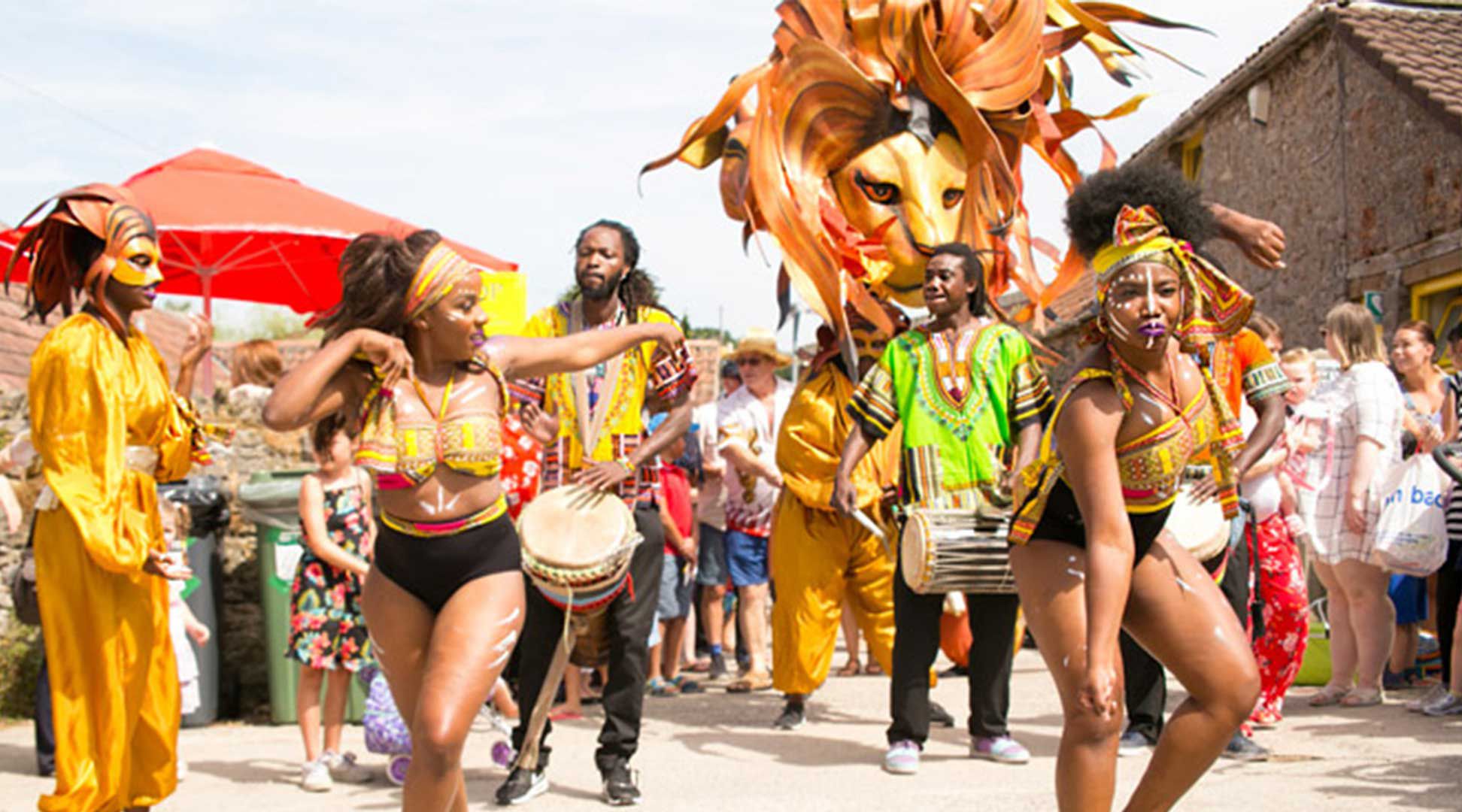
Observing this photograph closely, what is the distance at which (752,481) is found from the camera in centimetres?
969

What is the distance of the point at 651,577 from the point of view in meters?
6.20

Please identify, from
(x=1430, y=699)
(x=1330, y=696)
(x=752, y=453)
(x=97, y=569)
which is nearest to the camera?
(x=97, y=569)

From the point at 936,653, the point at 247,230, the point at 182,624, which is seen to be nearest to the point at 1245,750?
the point at 936,653

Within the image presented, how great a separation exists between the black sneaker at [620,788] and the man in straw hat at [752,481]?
347cm

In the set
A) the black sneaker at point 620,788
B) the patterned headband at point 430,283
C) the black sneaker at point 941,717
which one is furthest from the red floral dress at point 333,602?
the black sneaker at point 941,717

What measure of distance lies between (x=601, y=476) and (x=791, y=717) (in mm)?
2186

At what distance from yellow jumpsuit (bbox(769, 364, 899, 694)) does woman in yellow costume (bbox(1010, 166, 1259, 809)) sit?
2913 millimetres

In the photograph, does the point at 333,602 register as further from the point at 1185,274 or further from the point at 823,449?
the point at 1185,274

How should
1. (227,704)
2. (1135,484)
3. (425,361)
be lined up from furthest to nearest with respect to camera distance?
(227,704), (425,361), (1135,484)

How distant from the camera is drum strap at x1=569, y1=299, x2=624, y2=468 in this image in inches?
242

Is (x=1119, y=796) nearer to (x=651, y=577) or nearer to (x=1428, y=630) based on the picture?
(x=651, y=577)

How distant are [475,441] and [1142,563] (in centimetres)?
185

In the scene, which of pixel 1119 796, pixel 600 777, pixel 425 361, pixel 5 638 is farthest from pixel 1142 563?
pixel 5 638

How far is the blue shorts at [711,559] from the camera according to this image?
33.2 feet
